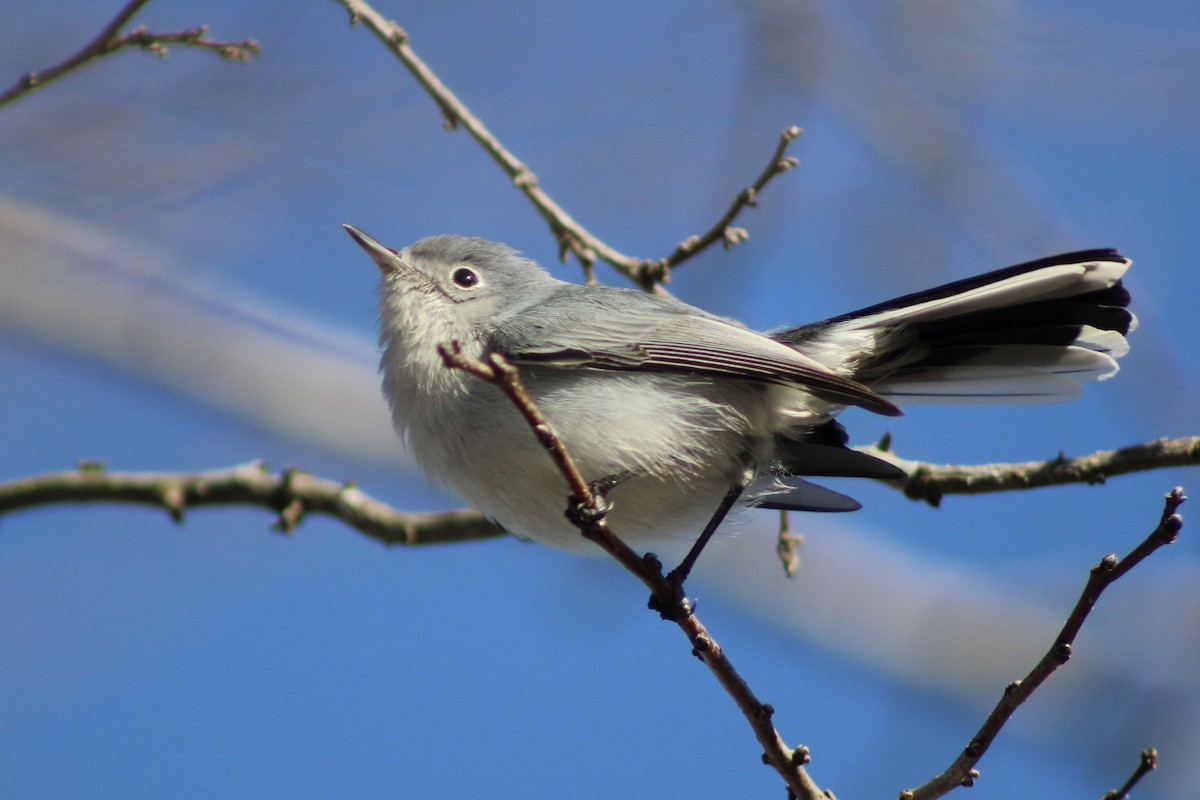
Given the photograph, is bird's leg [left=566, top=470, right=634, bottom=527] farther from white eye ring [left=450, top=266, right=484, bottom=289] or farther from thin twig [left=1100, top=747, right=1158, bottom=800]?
thin twig [left=1100, top=747, right=1158, bottom=800]

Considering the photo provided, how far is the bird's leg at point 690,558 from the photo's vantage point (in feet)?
7.89

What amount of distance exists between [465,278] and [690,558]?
3.67 feet

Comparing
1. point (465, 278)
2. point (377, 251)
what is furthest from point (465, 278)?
point (377, 251)

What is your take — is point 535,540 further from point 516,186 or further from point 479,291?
point 516,186

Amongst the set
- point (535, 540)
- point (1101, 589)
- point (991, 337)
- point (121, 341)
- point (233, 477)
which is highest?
point (121, 341)

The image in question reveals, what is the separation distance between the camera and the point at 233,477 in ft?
11.6

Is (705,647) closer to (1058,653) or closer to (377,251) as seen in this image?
(1058,653)

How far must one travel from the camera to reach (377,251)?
3189 mm

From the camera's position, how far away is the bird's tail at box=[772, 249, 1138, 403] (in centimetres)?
294

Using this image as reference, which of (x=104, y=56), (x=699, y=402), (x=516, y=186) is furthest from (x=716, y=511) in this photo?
(x=104, y=56)

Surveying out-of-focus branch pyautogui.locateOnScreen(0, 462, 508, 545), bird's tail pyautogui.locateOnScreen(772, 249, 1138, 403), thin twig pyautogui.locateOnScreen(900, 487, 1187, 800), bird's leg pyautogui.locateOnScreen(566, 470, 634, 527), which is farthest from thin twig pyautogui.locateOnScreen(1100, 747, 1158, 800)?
out-of-focus branch pyautogui.locateOnScreen(0, 462, 508, 545)

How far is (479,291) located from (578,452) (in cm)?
80

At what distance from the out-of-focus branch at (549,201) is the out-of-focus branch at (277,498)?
0.91 meters

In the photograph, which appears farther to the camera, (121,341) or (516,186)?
(121,341)
